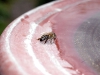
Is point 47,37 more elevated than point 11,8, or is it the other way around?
point 11,8

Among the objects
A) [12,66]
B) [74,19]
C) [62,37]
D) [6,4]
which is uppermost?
[6,4]

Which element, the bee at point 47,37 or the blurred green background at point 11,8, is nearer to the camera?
the bee at point 47,37

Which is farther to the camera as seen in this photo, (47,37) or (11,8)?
(11,8)

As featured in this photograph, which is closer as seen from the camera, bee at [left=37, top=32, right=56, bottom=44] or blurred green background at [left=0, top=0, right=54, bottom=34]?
bee at [left=37, top=32, right=56, bottom=44]

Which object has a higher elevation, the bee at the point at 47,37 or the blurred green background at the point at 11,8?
the blurred green background at the point at 11,8

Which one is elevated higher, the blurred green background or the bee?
the blurred green background

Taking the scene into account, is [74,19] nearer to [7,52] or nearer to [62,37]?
[62,37]

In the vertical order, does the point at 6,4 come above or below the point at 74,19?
above

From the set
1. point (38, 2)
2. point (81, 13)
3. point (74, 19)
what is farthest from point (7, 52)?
point (38, 2)
